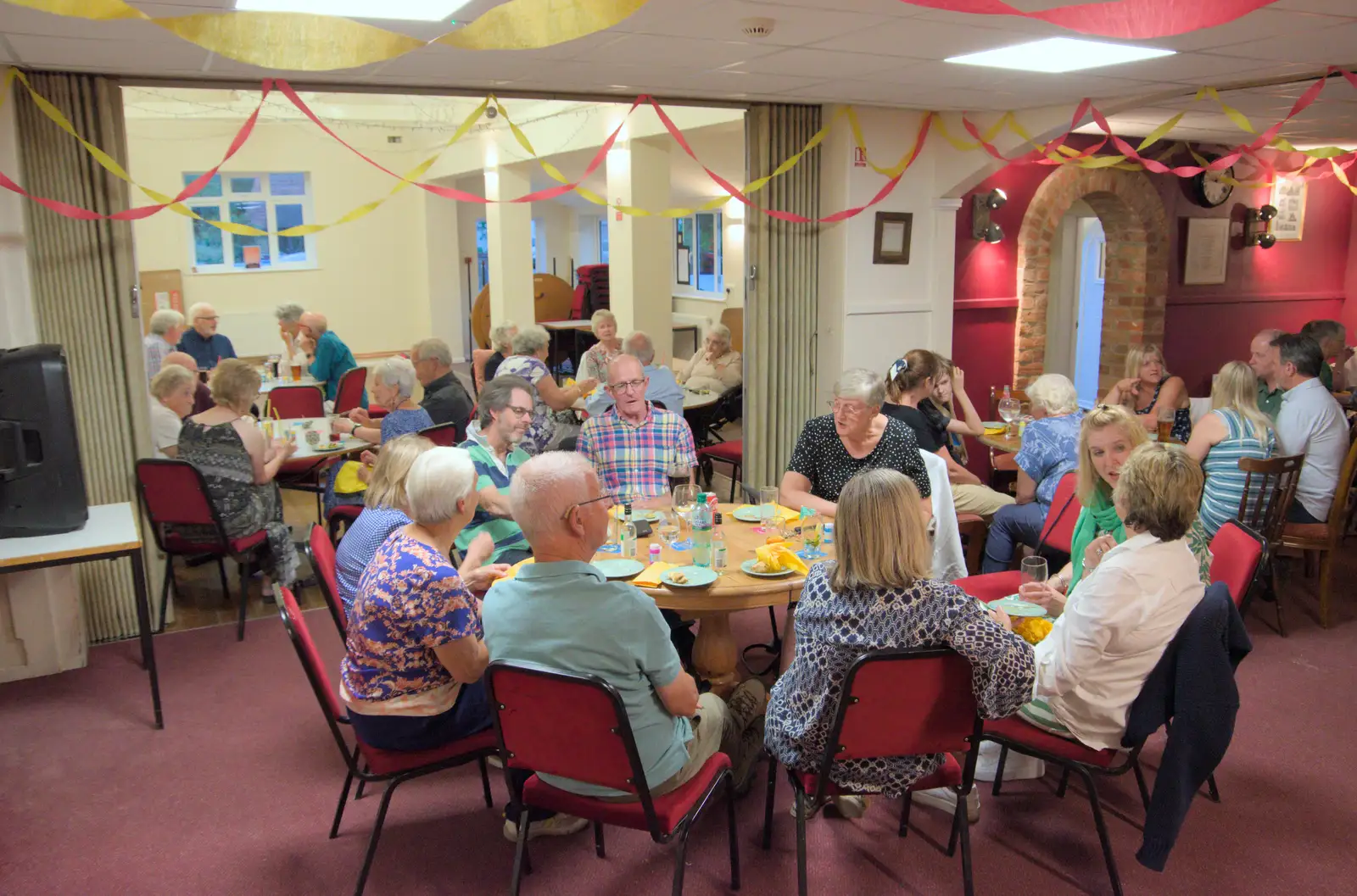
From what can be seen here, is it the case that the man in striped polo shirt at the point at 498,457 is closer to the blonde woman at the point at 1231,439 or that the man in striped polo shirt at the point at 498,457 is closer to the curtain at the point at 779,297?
the curtain at the point at 779,297

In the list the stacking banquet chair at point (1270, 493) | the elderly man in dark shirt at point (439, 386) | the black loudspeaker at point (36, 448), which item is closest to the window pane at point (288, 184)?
the elderly man in dark shirt at point (439, 386)

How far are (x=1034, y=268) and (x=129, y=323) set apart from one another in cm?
621

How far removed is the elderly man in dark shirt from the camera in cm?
612

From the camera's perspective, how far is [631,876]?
3.05 m

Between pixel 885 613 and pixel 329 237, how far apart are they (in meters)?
13.0

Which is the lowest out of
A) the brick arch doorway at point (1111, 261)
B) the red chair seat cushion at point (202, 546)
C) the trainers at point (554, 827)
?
the trainers at point (554, 827)

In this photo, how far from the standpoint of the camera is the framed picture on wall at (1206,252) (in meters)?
9.13

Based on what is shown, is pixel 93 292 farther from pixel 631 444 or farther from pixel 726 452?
pixel 726 452

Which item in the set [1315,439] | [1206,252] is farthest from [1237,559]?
[1206,252]

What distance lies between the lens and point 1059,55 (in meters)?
4.56

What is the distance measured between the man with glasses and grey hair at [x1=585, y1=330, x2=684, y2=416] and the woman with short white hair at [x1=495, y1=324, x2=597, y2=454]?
310 millimetres

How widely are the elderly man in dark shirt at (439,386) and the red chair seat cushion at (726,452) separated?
5.15ft

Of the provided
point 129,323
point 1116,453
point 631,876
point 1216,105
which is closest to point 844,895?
point 631,876

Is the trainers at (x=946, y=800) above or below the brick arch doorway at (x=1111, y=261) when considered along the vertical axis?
below
